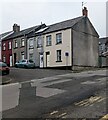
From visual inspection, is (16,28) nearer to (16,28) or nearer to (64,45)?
(16,28)

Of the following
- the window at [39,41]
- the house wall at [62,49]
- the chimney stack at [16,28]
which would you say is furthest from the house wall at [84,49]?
the chimney stack at [16,28]

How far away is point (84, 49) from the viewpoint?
127 feet

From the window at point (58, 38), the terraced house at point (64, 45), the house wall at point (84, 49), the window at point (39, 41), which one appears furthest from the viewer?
the window at point (39, 41)

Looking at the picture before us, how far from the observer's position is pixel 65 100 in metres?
11.0

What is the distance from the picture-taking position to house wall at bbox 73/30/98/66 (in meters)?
36.5

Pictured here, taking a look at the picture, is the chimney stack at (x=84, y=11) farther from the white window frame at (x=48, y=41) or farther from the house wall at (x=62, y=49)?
the white window frame at (x=48, y=41)

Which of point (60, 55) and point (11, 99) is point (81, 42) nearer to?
point (60, 55)

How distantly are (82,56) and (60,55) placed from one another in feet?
11.7

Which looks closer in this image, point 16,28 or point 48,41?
point 48,41

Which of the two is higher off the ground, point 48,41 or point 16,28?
point 16,28

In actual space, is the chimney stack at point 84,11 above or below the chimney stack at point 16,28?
above

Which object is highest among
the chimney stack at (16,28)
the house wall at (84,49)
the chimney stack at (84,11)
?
the chimney stack at (84,11)

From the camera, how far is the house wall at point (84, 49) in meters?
36.5

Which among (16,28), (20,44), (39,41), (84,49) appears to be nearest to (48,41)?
(39,41)
